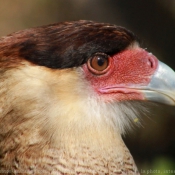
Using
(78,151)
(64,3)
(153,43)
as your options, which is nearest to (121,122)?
(78,151)

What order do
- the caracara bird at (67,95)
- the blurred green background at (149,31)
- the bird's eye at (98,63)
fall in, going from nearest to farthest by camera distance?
the caracara bird at (67,95) < the bird's eye at (98,63) < the blurred green background at (149,31)

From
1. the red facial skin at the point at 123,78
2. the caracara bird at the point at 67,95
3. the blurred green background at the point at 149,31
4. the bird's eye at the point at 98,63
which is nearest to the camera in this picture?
the caracara bird at the point at 67,95

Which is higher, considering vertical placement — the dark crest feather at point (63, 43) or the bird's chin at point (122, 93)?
the dark crest feather at point (63, 43)

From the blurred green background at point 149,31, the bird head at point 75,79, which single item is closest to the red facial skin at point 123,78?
the bird head at point 75,79

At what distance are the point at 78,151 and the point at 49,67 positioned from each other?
440 millimetres


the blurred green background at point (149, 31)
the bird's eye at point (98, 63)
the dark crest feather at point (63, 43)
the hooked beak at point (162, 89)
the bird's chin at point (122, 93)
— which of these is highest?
the dark crest feather at point (63, 43)

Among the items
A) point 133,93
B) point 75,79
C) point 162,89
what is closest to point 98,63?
point 75,79

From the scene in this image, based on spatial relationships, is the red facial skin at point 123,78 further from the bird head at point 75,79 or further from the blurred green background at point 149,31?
the blurred green background at point 149,31

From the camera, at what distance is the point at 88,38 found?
2.26 metres

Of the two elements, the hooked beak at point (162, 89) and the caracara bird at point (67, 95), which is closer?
the caracara bird at point (67, 95)

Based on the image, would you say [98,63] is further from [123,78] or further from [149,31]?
[149,31]

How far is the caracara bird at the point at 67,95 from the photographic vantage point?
85.5 inches

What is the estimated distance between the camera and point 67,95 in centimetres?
223

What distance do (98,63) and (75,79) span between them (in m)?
0.16
